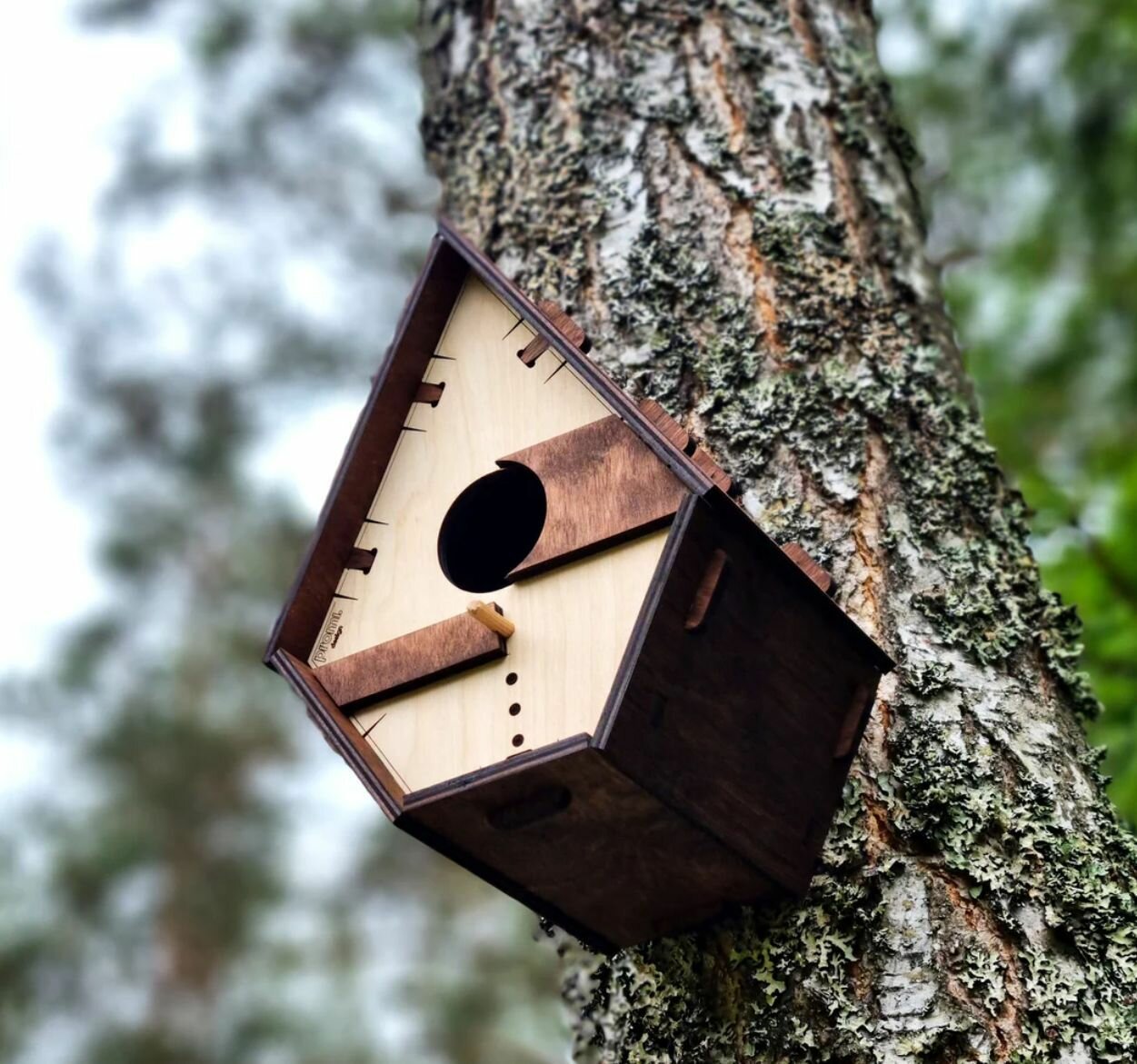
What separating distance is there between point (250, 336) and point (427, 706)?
7864 mm

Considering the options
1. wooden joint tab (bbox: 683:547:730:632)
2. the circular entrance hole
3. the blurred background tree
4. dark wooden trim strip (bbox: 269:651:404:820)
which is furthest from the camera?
the blurred background tree

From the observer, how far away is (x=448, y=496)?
1863 mm

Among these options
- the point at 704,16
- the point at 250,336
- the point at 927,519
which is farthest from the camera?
the point at 250,336

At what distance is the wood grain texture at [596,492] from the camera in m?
1.58

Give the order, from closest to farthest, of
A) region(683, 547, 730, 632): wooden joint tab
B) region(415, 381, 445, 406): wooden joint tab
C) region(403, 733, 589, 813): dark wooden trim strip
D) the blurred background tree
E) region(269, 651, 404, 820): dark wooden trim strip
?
region(403, 733, 589, 813): dark wooden trim strip → region(683, 547, 730, 632): wooden joint tab → region(269, 651, 404, 820): dark wooden trim strip → region(415, 381, 445, 406): wooden joint tab → the blurred background tree

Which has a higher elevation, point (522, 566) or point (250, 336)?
point (250, 336)

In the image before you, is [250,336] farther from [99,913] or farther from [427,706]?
[427,706]

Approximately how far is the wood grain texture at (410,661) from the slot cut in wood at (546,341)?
36cm

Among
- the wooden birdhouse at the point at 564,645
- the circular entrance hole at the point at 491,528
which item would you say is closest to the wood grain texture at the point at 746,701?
the wooden birdhouse at the point at 564,645

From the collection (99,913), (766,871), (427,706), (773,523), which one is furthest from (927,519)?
(99,913)

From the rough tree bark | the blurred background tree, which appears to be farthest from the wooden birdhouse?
the blurred background tree

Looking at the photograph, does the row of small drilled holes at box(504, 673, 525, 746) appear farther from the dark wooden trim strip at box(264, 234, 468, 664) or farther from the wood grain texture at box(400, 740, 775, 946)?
the dark wooden trim strip at box(264, 234, 468, 664)

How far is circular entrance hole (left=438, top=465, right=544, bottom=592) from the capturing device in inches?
72.5

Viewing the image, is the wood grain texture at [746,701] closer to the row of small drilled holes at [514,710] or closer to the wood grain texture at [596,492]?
the wood grain texture at [596,492]
